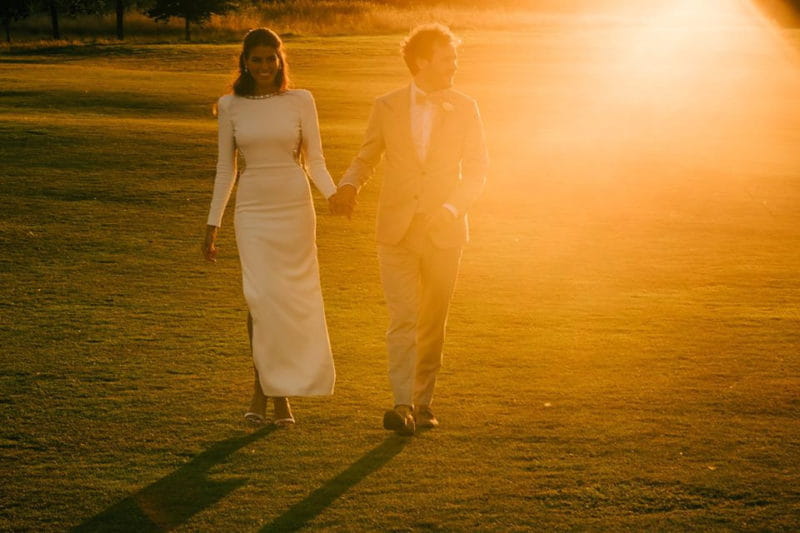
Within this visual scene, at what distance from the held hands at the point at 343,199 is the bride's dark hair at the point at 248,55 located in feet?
2.23

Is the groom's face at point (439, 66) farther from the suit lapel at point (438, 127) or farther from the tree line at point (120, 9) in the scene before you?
the tree line at point (120, 9)

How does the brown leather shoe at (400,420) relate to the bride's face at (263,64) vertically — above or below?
below

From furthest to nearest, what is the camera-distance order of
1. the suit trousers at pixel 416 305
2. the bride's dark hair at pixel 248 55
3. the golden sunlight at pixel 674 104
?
1. the golden sunlight at pixel 674 104
2. the suit trousers at pixel 416 305
3. the bride's dark hair at pixel 248 55

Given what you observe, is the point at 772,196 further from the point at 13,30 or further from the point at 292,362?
the point at 13,30

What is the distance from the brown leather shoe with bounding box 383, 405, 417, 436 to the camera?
272 inches

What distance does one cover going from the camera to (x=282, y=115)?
6.96 meters

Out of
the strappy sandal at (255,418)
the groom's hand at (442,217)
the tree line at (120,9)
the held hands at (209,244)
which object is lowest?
the tree line at (120,9)

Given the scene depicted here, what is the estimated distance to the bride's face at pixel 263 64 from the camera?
6.86 m

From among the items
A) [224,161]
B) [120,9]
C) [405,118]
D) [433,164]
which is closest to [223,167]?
[224,161]

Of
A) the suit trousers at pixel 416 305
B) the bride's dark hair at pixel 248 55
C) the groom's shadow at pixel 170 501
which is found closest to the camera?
the groom's shadow at pixel 170 501

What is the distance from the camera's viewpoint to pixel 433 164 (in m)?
7.10

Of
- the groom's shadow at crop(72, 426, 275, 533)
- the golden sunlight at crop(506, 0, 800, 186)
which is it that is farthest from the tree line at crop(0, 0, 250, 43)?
the groom's shadow at crop(72, 426, 275, 533)

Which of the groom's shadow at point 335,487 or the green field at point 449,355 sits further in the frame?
the green field at point 449,355

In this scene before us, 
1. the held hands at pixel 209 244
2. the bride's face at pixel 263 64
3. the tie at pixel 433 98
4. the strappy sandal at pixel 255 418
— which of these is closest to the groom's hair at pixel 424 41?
the tie at pixel 433 98
